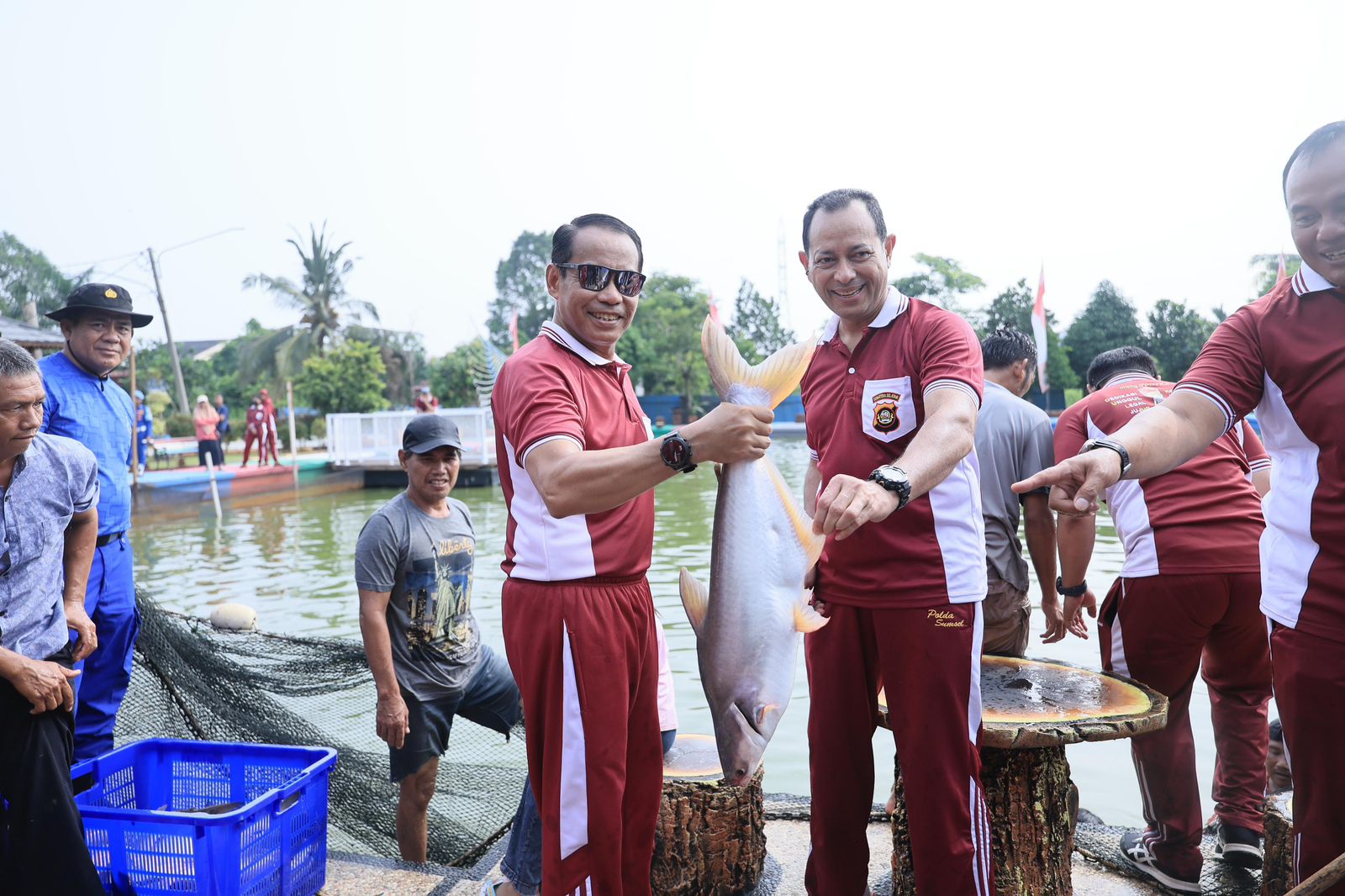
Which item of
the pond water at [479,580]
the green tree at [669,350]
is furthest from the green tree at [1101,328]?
the pond water at [479,580]

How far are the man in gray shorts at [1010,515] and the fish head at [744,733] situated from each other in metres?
1.96

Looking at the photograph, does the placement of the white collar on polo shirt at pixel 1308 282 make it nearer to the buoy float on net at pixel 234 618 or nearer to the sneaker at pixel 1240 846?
the sneaker at pixel 1240 846

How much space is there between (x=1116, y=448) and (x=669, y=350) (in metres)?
43.1

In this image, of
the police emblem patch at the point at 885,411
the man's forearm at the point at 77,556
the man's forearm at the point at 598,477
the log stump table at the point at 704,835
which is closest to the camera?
the man's forearm at the point at 598,477

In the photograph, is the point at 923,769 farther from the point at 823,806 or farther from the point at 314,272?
the point at 314,272

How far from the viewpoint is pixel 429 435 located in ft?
13.0

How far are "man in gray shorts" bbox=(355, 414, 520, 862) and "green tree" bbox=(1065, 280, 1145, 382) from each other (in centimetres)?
4195

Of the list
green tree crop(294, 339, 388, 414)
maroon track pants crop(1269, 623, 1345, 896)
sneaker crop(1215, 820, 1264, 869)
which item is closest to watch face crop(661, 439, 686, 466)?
maroon track pants crop(1269, 623, 1345, 896)

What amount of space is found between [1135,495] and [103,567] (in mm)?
4373

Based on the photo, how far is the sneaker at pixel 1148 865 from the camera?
3545 mm

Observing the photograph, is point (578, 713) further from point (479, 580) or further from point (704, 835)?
point (479, 580)

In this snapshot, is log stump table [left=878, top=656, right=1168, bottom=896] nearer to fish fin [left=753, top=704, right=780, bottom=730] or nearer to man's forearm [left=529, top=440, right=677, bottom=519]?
fish fin [left=753, top=704, right=780, bottom=730]

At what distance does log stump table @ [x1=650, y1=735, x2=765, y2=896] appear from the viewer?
11.5 feet

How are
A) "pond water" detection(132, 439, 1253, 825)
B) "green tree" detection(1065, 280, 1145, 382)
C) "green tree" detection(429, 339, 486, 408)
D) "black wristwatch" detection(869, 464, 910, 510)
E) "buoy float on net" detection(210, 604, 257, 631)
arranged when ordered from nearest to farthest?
1. "black wristwatch" detection(869, 464, 910, 510)
2. "buoy float on net" detection(210, 604, 257, 631)
3. "pond water" detection(132, 439, 1253, 825)
4. "green tree" detection(429, 339, 486, 408)
5. "green tree" detection(1065, 280, 1145, 382)
